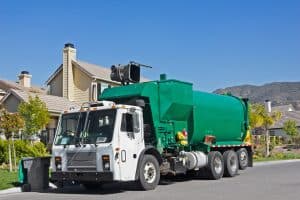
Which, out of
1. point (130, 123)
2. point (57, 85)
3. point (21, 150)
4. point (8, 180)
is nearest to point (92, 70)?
point (57, 85)

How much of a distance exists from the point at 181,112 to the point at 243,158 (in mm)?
5317

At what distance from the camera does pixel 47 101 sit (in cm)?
3491

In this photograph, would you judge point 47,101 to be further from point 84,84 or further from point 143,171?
point 143,171

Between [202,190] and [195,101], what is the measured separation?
4352 millimetres

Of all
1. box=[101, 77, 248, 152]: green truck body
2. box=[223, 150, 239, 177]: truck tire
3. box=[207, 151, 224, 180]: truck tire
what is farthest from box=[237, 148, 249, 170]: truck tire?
box=[207, 151, 224, 180]: truck tire

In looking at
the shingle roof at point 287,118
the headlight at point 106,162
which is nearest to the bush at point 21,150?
the headlight at point 106,162

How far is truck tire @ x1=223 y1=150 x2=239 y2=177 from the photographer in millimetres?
19906

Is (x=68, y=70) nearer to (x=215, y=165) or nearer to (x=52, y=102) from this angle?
(x=52, y=102)

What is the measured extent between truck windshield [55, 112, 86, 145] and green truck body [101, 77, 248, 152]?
1.80 m

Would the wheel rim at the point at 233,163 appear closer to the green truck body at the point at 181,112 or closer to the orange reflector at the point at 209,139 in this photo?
the green truck body at the point at 181,112

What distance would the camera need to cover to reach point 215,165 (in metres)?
19.1

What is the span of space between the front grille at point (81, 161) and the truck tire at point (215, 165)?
223 inches

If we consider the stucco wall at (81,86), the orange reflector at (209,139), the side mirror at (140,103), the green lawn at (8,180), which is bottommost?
the green lawn at (8,180)

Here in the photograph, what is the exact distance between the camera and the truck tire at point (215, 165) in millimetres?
18812
